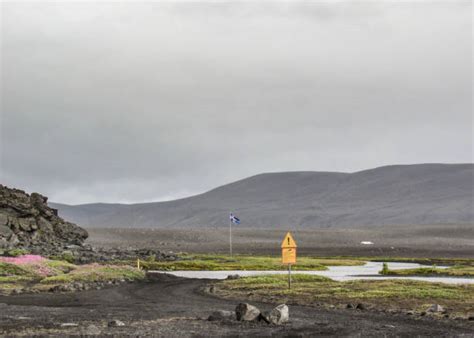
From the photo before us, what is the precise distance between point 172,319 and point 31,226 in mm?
81739

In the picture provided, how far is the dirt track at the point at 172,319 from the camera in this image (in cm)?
2872

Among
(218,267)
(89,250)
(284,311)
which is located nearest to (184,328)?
(284,311)

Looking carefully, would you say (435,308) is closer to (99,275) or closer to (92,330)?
(92,330)

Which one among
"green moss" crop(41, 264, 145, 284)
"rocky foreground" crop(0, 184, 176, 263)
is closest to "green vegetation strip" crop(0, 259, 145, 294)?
"green moss" crop(41, 264, 145, 284)

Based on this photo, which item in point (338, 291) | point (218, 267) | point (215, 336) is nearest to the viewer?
point (215, 336)

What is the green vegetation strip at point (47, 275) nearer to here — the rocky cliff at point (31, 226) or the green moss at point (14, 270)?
the green moss at point (14, 270)

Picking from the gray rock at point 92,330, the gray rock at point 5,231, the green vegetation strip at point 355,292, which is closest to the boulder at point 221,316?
the gray rock at point 92,330

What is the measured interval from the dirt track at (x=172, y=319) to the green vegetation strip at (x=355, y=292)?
3.48m

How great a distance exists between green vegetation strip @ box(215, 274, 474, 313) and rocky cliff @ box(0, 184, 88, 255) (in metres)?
52.5

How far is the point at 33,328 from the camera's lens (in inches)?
1150

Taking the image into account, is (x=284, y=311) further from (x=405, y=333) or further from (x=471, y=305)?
(x=471, y=305)

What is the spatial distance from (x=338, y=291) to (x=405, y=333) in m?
18.0

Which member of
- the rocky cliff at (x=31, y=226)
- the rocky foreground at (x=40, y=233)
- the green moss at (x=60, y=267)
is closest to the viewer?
the green moss at (x=60, y=267)

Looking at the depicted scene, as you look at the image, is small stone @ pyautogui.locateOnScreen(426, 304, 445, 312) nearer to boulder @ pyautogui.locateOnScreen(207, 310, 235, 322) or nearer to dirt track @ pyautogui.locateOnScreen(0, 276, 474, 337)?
dirt track @ pyautogui.locateOnScreen(0, 276, 474, 337)
